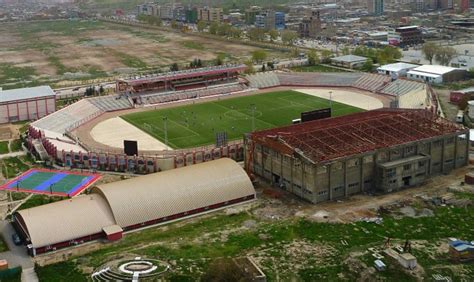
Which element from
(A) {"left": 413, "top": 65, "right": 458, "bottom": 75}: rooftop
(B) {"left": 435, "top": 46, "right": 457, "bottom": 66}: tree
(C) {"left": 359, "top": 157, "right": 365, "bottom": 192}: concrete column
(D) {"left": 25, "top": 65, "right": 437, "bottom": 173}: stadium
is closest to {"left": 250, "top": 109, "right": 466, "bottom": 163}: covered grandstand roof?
(C) {"left": 359, "top": 157, "right": 365, "bottom": 192}: concrete column

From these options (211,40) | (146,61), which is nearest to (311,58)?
(146,61)

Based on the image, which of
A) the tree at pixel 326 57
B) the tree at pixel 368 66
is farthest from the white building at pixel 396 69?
the tree at pixel 326 57

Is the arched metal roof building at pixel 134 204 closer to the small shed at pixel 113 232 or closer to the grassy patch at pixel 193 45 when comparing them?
the small shed at pixel 113 232

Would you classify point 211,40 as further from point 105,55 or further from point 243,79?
point 243,79

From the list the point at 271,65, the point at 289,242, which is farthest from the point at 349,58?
the point at 289,242

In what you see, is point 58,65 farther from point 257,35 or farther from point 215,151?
point 215,151

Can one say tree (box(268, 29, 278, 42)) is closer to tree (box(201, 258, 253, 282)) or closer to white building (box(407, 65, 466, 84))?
white building (box(407, 65, 466, 84))

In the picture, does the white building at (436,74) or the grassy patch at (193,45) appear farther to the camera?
the grassy patch at (193,45)
